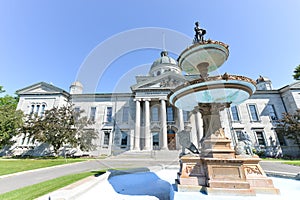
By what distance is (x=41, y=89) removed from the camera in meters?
25.8

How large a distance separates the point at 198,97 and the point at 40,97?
29.4 meters

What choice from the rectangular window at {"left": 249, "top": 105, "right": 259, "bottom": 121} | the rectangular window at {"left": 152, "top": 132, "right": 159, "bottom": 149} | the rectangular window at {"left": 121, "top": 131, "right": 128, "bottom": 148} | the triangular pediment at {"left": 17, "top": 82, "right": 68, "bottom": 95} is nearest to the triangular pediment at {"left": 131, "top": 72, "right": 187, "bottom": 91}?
the rectangular window at {"left": 152, "top": 132, "right": 159, "bottom": 149}

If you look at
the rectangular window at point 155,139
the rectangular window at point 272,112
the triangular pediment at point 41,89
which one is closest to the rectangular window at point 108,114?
the rectangular window at point 155,139

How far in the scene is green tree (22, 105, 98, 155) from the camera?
1852cm

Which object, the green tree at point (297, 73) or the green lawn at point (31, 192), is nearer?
the green lawn at point (31, 192)

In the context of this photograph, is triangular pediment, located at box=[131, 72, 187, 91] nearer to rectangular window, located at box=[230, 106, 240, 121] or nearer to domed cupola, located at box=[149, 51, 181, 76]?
domed cupola, located at box=[149, 51, 181, 76]

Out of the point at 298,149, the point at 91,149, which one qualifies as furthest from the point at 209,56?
the point at 298,149

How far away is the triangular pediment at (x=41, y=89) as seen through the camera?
2534 cm

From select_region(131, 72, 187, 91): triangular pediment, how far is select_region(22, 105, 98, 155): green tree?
32.8 feet

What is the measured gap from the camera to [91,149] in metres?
21.9

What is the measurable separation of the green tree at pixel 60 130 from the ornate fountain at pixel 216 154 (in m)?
18.7

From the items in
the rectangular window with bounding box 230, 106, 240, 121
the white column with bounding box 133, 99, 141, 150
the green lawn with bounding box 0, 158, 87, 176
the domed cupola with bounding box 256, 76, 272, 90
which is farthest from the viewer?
the domed cupola with bounding box 256, 76, 272, 90

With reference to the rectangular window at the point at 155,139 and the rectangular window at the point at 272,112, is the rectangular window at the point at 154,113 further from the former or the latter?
the rectangular window at the point at 272,112

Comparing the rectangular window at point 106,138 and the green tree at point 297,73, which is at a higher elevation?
the green tree at point 297,73
